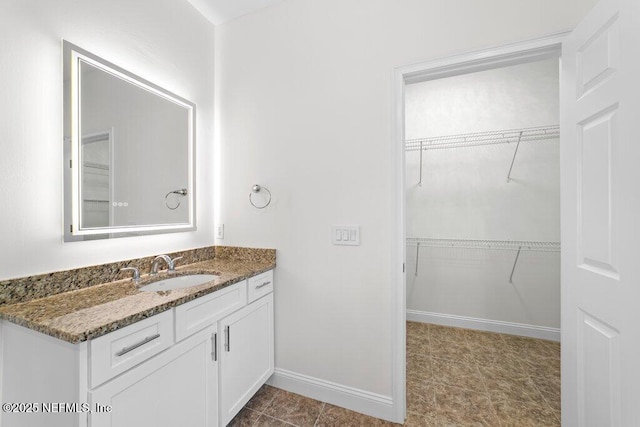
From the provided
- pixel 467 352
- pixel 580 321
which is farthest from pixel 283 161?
pixel 467 352

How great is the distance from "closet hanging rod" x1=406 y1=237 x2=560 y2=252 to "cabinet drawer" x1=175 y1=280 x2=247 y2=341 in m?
2.06

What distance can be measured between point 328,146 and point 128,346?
1400 millimetres

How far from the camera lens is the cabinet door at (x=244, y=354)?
1.38 m

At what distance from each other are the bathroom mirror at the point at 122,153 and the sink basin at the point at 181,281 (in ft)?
1.04

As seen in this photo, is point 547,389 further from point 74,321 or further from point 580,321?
point 74,321

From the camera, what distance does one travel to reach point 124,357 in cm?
92

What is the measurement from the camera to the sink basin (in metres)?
1.51

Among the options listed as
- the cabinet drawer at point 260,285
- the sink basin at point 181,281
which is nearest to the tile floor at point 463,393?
the cabinet drawer at point 260,285

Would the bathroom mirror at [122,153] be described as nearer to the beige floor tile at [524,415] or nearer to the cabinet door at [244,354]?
the cabinet door at [244,354]

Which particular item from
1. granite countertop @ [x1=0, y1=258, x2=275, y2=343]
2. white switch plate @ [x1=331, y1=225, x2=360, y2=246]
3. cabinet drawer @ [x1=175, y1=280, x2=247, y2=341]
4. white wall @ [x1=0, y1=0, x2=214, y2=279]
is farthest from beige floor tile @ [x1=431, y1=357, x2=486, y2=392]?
white wall @ [x1=0, y1=0, x2=214, y2=279]

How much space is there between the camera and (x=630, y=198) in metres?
0.89

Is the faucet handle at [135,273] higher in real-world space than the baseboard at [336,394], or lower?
higher

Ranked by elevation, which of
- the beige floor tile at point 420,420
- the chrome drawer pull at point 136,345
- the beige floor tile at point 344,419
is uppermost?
the chrome drawer pull at point 136,345

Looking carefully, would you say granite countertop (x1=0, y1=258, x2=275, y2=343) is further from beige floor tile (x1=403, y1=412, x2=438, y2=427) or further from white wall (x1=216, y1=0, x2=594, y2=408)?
beige floor tile (x1=403, y1=412, x2=438, y2=427)
